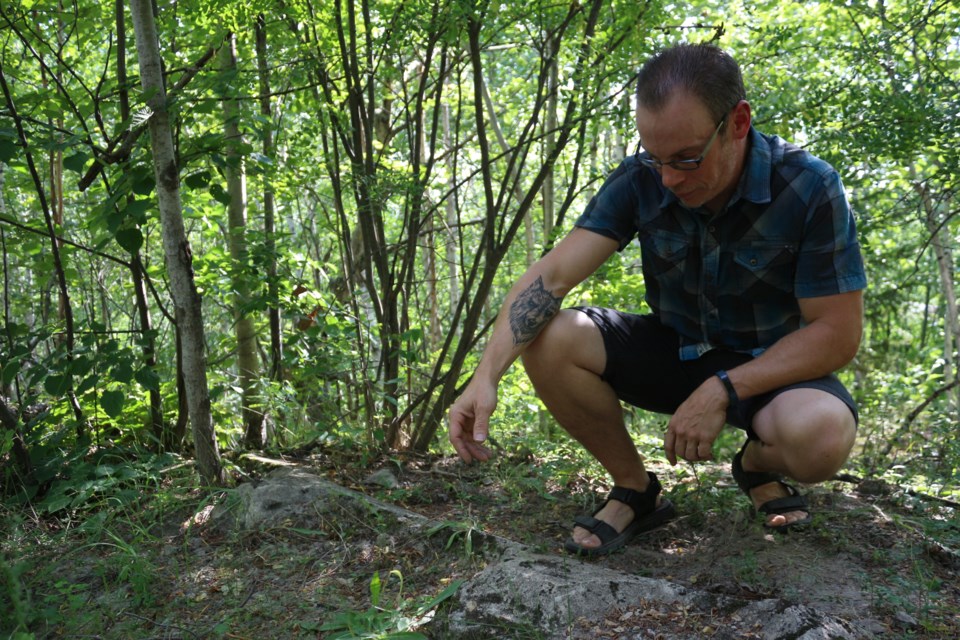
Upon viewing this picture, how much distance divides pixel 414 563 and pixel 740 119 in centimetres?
168

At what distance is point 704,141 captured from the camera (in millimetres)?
2191

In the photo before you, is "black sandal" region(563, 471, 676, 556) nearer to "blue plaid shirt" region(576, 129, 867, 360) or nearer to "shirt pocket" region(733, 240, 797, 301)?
"blue plaid shirt" region(576, 129, 867, 360)

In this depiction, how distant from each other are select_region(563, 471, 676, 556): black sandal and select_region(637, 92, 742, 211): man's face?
1059 mm

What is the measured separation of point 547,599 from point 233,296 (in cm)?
264

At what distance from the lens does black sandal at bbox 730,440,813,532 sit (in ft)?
8.45

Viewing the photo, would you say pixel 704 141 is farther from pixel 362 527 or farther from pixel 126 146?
pixel 126 146

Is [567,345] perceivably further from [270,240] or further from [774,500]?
[270,240]

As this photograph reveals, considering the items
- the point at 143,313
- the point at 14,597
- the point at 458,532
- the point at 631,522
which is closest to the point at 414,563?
the point at 458,532

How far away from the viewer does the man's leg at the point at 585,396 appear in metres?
2.60

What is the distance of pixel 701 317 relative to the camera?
103 inches

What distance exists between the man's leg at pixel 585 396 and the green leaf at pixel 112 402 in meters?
1.63

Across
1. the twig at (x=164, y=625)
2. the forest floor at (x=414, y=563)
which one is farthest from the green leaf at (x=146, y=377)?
the twig at (x=164, y=625)

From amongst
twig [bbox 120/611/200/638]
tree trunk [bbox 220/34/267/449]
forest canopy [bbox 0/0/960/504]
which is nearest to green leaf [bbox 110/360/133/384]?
forest canopy [bbox 0/0/960/504]

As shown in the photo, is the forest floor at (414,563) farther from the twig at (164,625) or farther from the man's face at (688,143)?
the man's face at (688,143)
